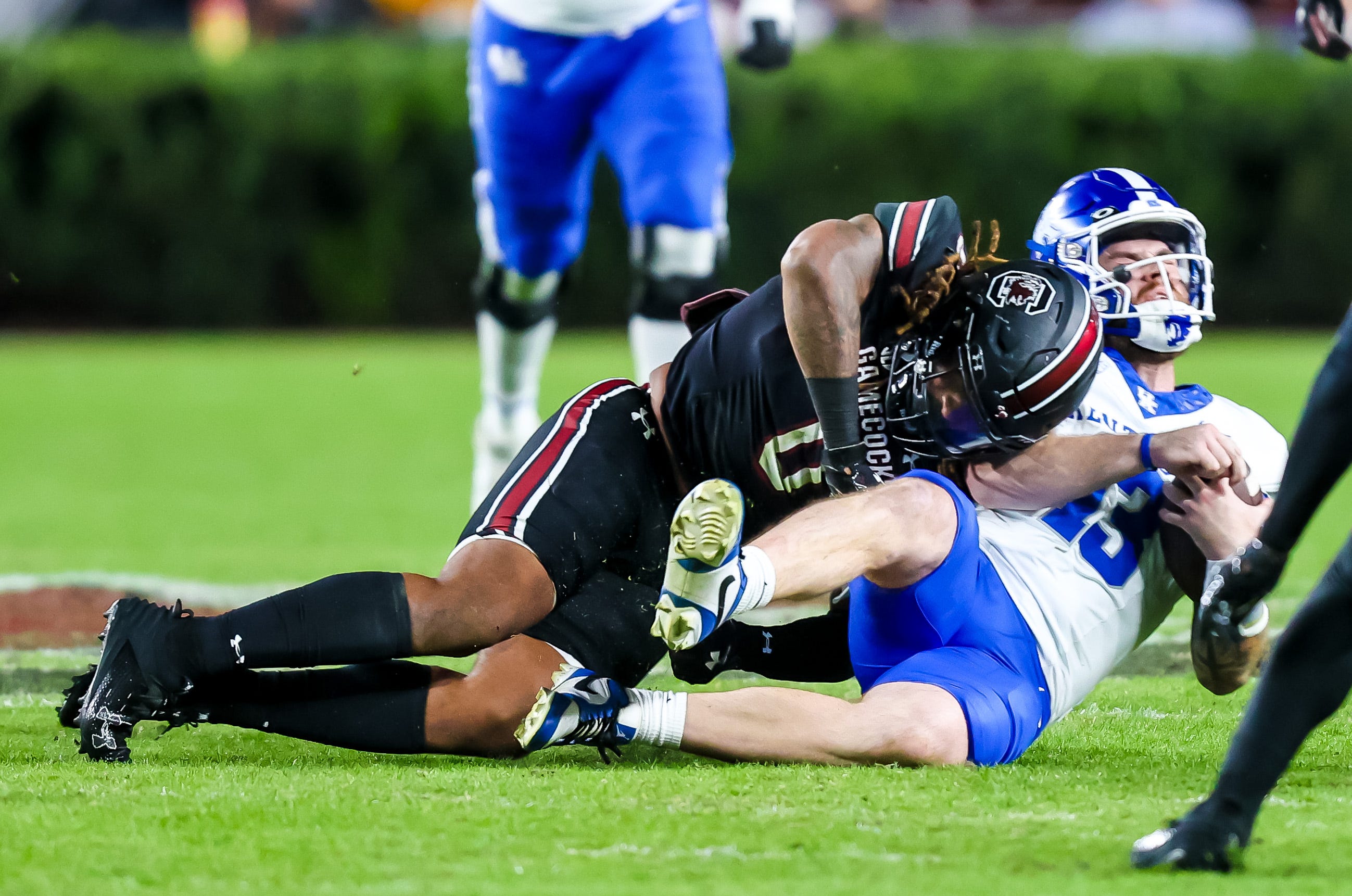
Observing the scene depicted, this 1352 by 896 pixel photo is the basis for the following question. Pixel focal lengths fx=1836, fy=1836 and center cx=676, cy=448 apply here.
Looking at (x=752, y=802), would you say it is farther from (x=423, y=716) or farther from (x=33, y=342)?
(x=33, y=342)

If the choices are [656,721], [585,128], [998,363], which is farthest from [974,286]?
[585,128]

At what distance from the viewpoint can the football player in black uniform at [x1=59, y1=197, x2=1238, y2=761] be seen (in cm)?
351

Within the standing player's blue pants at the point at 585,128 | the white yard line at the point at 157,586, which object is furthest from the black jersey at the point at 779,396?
the white yard line at the point at 157,586

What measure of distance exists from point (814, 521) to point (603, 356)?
37.2 feet

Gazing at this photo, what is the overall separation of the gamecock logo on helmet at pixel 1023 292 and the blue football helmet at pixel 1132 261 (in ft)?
1.09

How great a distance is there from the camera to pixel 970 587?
3568mm

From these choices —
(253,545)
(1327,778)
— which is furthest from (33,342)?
(1327,778)

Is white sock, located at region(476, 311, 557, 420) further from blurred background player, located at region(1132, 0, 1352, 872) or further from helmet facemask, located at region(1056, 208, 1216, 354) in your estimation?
blurred background player, located at region(1132, 0, 1352, 872)

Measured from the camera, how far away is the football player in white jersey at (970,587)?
3.29m

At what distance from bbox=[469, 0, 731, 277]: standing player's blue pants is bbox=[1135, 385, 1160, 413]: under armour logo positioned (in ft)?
7.23

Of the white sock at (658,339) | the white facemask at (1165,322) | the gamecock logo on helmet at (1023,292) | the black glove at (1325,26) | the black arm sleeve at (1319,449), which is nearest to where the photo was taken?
the black arm sleeve at (1319,449)

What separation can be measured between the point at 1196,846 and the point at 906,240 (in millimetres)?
1629

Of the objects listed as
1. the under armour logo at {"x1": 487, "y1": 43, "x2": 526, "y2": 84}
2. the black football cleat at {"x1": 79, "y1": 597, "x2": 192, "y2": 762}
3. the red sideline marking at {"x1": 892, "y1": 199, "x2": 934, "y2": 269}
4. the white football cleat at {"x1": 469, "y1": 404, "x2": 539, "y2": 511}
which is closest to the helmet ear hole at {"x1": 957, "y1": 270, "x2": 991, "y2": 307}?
the red sideline marking at {"x1": 892, "y1": 199, "x2": 934, "y2": 269}

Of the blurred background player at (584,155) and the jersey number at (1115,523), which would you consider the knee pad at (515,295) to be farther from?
the jersey number at (1115,523)
